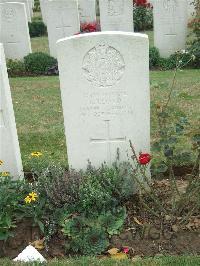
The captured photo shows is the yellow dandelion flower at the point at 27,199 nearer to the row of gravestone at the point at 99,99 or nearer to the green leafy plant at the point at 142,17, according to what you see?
the row of gravestone at the point at 99,99

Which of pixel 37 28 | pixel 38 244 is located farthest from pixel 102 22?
pixel 38 244

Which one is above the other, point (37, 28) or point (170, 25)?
point (170, 25)

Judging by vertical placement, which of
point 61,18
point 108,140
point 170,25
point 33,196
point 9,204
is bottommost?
point 9,204

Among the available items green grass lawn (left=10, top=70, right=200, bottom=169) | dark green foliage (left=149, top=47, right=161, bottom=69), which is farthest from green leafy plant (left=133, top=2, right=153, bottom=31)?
green grass lawn (left=10, top=70, right=200, bottom=169)

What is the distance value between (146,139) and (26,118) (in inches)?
135

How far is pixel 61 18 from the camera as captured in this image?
461 inches

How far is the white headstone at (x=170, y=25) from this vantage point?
1108 centimetres

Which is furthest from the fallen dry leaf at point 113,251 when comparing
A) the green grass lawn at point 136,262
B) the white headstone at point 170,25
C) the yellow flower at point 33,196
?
the white headstone at point 170,25

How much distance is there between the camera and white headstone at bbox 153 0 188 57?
436 inches

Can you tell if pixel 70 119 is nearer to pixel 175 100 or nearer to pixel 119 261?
pixel 119 261

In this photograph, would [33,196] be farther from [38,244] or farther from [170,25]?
[170,25]

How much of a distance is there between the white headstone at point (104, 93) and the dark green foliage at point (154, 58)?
6.72 m

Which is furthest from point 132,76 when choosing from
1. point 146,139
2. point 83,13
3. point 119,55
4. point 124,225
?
point 83,13

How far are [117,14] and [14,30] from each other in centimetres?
274
